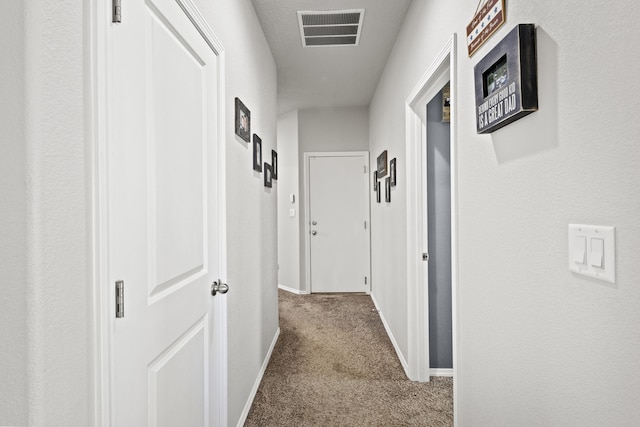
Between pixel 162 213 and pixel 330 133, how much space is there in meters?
4.22

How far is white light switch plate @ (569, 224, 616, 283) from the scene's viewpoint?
0.71 m

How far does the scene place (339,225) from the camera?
5.10 meters

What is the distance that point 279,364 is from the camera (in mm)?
2760

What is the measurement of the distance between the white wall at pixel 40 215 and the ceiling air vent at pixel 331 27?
218 cm

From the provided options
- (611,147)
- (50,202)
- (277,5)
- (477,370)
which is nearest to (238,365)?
(477,370)

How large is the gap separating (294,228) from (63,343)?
14.6ft

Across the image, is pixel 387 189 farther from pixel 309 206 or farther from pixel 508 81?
pixel 508 81

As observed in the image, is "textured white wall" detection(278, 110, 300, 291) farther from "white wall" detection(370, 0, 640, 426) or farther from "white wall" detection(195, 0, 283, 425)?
"white wall" detection(370, 0, 640, 426)

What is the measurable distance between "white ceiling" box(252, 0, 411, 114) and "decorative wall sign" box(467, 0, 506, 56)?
4.21 ft

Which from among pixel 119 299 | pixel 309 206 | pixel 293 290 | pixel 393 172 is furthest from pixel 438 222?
pixel 293 290

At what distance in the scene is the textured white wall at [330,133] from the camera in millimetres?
5086

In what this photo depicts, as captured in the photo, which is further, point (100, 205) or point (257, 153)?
point (257, 153)

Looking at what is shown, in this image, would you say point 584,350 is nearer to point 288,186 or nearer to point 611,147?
point 611,147

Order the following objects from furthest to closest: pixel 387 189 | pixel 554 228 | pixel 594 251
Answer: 1. pixel 387 189
2. pixel 554 228
3. pixel 594 251
